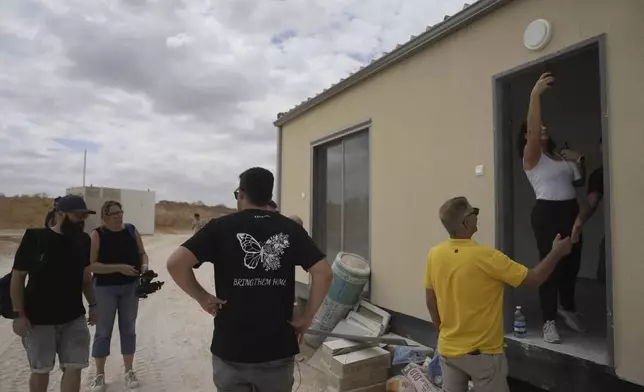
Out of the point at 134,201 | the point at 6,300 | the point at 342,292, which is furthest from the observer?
the point at 134,201

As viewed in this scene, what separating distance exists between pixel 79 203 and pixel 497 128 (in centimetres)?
351

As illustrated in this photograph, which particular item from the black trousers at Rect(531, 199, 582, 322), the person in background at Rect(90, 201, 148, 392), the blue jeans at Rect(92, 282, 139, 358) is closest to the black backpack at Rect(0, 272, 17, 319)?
the person in background at Rect(90, 201, 148, 392)

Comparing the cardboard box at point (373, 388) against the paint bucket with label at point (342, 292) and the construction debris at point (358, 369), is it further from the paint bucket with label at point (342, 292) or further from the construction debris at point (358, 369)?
the paint bucket with label at point (342, 292)

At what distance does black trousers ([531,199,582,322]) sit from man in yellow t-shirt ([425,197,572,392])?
1057 mm

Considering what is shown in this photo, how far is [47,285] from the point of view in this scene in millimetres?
3422

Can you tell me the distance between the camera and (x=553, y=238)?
12.1 feet

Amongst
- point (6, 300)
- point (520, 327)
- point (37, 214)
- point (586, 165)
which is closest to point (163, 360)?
point (6, 300)

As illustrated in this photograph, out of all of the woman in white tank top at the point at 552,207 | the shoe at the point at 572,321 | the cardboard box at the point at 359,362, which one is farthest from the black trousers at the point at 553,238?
the cardboard box at the point at 359,362

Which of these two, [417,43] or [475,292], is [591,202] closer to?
[475,292]

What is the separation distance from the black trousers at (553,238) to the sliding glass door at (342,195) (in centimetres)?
251

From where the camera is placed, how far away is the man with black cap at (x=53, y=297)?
337 centimetres

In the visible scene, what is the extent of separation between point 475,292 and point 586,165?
4493 millimetres

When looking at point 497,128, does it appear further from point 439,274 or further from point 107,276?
point 107,276

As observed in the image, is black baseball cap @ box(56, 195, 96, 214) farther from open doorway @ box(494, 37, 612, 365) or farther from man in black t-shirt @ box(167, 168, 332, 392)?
open doorway @ box(494, 37, 612, 365)
